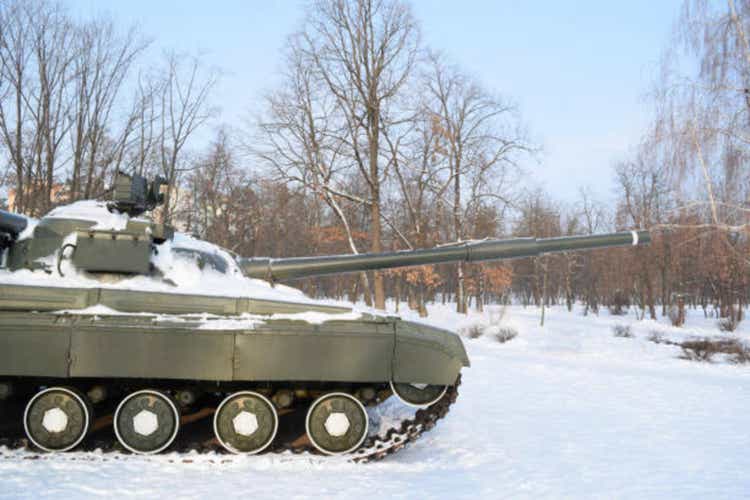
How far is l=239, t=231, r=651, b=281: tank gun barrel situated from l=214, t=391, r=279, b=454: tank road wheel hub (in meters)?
1.97

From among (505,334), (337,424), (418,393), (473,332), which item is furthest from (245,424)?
(473,332)

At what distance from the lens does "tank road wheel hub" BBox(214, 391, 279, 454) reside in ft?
19.4

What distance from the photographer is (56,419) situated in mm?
5820

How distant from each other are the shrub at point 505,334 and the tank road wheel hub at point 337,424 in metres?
15.6

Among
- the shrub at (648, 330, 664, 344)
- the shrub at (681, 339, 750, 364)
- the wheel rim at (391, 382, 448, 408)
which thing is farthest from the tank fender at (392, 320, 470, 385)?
the shrub at (648, 330, 664, 344)

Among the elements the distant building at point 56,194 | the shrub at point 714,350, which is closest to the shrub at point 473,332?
the shrub at point 714,350

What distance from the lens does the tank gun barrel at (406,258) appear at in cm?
763

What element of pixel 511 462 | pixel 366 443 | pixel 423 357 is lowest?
pixel 511 462

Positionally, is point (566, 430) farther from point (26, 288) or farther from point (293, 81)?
point (293, 81)

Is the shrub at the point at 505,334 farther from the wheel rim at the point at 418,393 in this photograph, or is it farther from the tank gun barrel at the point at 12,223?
the tank gun barrel at the point at 12,223

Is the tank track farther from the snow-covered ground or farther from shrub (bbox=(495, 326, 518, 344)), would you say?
shrub (bbox=(495, 326, 518, 344))

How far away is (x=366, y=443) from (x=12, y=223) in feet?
13.4

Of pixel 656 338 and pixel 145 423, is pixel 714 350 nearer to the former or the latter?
pixel 656 338

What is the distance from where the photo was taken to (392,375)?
230 inches
